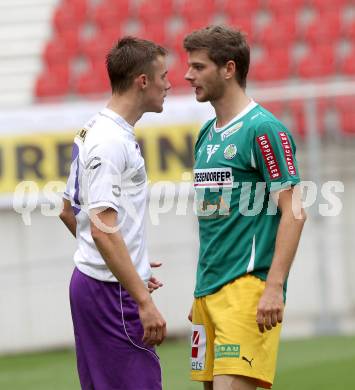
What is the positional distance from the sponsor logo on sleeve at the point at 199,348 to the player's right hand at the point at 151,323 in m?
0.42

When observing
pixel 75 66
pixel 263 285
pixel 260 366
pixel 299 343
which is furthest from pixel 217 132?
pixel 75 66

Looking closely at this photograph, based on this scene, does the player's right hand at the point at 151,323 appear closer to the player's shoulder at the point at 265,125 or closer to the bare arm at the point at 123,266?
the bare arm at the point at 123,266

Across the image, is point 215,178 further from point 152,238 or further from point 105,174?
point 152,238

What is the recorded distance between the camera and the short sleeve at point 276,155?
386cm

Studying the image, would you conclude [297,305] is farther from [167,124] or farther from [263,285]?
[263,285]

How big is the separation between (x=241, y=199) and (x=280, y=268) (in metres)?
0.34

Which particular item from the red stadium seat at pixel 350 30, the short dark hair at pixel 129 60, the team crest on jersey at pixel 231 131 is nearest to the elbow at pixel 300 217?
the team crest on jersey at pixel 231 131

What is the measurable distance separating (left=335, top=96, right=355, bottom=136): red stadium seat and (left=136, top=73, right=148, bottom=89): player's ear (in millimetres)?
5942

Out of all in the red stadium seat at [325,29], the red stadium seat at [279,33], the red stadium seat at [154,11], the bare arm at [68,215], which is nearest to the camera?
the bare arm at [68,215]

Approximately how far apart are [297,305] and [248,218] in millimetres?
5697

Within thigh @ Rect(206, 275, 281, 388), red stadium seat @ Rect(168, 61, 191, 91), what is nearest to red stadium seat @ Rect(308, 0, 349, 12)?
red stadium seat @ Rect(168, 61, 191, 91)

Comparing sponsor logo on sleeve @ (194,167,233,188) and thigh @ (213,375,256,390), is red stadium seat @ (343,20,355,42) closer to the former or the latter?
sponsor logo on sleeve @ (194,167,233,188)

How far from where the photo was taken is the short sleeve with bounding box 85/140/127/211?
147 inches

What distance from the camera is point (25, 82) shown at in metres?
13.2
